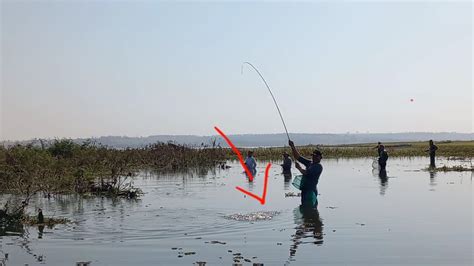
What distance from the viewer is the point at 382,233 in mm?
14062

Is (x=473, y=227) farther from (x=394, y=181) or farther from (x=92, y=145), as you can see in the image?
(x=92, y=145)

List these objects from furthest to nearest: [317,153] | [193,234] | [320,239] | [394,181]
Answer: [394,181]
[317,153]
[193,234]
[320,239]

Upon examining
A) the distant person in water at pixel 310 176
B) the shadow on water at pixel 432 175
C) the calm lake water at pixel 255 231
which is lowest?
the calm lake water at pixel 255 231

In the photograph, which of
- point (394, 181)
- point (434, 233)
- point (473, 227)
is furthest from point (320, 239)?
point (394, 181)

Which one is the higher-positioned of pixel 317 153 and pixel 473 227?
pixel 317 153

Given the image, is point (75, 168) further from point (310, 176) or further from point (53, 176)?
point (310, 176)

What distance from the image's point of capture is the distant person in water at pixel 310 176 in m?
16.4

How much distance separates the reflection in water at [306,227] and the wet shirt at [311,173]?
0.81m

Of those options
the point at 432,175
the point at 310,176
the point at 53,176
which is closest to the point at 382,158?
the point at 432,175

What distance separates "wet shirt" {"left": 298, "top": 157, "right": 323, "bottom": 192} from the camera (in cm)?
1642

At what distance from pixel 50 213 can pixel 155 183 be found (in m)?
11.7

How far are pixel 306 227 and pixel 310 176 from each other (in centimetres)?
206

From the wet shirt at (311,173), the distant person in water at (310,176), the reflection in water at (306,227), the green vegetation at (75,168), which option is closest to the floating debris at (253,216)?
the reflection in water at (306,227)

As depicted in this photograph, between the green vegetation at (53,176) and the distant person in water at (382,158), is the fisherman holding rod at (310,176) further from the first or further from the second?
the distant person in water at (382,158)
